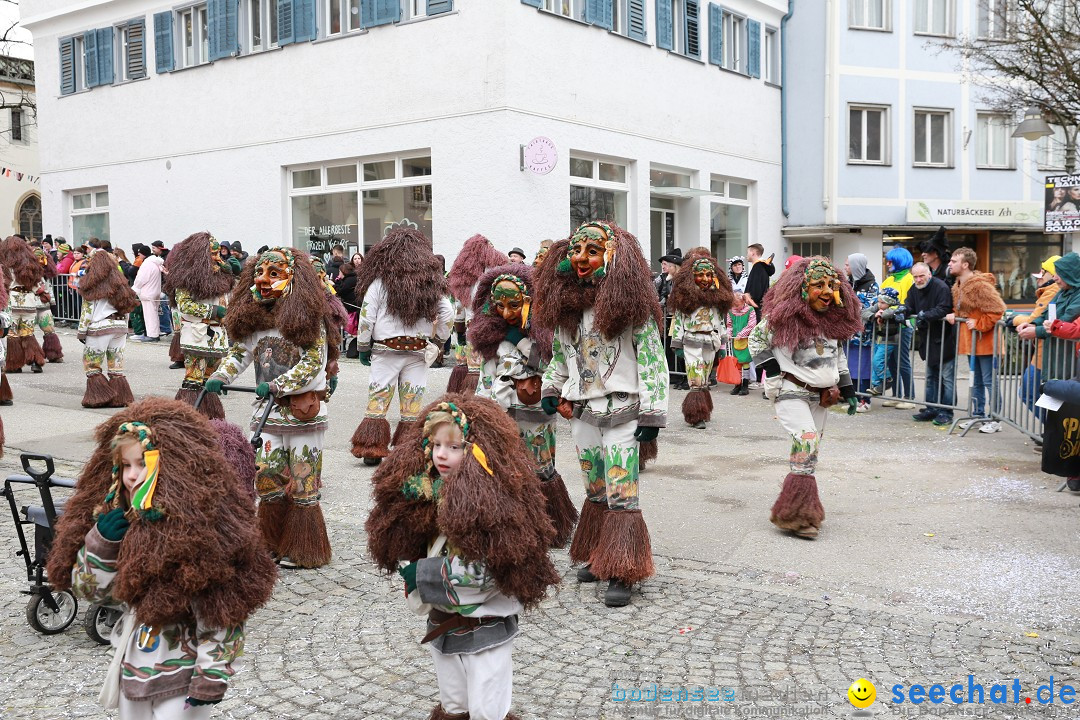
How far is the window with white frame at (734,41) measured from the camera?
73.6 ft

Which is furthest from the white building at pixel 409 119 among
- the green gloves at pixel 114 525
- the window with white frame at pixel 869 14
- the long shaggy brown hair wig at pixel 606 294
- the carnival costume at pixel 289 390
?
the green gloves at pixel 114 525

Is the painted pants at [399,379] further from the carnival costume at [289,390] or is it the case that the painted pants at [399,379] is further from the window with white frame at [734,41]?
the window with white frame at [734,41]

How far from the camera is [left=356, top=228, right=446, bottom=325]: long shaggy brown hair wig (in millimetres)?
8664

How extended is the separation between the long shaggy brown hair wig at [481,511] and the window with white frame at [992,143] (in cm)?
2594

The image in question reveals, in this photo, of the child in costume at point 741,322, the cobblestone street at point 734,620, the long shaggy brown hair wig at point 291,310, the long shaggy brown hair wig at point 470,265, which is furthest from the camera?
the child in costume at point 741,322

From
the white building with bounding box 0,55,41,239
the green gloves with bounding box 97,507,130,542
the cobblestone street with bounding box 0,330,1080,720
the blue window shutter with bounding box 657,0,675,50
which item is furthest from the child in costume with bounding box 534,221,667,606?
the white building with bounding box 0,55,41,239

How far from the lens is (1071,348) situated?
9242mm

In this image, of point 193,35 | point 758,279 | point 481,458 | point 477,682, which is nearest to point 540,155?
point 758,279

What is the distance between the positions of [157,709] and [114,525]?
2.02 feet

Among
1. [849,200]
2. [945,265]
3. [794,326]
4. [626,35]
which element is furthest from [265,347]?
[849,200]

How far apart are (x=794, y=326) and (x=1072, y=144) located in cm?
1607

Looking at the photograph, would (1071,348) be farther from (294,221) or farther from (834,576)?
(294,221)

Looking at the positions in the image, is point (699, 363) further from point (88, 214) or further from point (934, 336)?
point (88, 214)

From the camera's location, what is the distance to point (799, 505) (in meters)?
6.92
